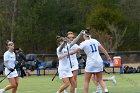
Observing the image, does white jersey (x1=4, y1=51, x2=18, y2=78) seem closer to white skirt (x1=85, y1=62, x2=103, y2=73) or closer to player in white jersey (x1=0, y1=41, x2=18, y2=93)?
player in white jersey (x1=0, y1=41, x2=18, y2=93)

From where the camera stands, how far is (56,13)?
57.5 meters

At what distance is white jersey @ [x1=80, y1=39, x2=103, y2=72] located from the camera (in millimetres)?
16031

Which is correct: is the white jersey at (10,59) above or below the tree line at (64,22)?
below

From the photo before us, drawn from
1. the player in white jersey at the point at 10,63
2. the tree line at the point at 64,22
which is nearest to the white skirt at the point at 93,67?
the player in white jersey at the point at 10,63

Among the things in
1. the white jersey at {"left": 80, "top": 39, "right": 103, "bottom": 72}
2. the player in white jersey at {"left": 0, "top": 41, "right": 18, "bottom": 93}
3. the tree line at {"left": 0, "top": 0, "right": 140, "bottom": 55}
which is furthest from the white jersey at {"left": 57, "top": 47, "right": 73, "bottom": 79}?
the tree line at {"left": 0, "top": 0, "right": 140, "bottom": 55}

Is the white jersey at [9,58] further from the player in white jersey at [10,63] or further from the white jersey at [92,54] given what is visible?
the white jersey at [92,54]

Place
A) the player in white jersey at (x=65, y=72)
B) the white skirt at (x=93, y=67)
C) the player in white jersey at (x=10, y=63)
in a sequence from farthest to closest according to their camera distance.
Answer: the player in white jersey at (x=10, y=63)
the white skirt at (x=93, y=67)
the player in white jersey at (x=65, y=72)

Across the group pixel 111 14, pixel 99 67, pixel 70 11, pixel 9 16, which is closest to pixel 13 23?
pixel 9 16

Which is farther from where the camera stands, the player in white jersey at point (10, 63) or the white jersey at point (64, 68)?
the player in white jersey at point (10, 63)

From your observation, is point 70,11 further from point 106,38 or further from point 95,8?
point 106,38

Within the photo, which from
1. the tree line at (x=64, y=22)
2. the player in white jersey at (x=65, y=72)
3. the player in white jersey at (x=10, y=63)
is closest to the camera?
the player in white jersey at (x=65, y=72)

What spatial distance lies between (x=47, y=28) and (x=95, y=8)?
578 centimetres

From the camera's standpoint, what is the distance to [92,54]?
1616cm

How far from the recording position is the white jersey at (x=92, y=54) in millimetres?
16031
